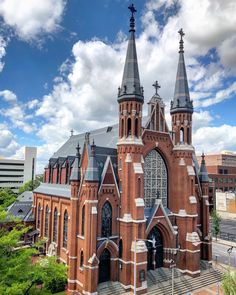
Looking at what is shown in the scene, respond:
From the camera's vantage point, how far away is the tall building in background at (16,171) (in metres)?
117

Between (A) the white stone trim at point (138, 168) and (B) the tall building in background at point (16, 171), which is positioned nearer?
(A) the white stone trim at point (138, 168)

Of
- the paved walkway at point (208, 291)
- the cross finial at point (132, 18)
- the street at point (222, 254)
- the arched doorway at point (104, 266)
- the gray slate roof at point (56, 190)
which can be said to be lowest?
the paved walkway at point (208, 291)

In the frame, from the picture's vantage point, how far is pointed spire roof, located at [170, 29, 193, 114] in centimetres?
3356

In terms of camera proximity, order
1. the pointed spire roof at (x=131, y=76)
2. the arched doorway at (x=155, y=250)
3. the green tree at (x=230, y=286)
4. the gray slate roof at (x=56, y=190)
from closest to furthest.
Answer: the green tree at (x=230, y=286) → the pointed spire roof at (x=131, y=76) → the arched doorway at (x=155, y=250) → the gray slate roof at (x=56, y=190)

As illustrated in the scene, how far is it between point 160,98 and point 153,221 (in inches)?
571

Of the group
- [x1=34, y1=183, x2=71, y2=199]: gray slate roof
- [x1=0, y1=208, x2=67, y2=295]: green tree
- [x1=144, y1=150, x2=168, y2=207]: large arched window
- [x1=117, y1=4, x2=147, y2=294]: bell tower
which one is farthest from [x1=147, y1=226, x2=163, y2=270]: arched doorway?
[x1=0, y1=208, x2=67, y2=295]: green tree

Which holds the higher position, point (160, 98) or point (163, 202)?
point (160, 98)

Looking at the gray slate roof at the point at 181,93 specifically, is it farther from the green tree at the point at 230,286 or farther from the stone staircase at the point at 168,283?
the green tree at the point at 230,286

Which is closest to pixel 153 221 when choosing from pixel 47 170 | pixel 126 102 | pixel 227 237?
pixel 126 102

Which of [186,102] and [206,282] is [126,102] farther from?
[206,282]

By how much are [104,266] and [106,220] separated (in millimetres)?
4624

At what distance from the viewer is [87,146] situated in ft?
96.8

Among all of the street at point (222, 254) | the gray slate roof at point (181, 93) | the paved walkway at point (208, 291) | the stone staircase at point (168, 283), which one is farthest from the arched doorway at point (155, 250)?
the gray slate roof at point (181, 93)

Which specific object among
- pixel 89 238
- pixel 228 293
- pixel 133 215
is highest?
pixel 133 215
